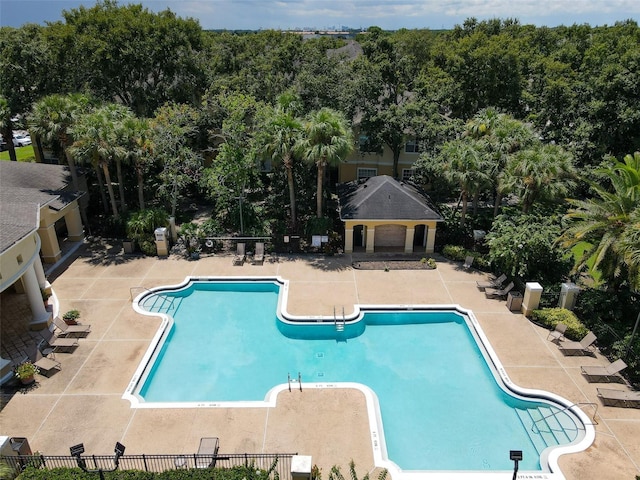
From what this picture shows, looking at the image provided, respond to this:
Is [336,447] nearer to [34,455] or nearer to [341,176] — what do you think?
[34,455]

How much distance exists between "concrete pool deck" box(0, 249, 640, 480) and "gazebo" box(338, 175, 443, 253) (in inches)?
140

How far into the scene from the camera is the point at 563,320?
817 inches

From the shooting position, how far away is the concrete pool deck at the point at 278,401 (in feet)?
49.3

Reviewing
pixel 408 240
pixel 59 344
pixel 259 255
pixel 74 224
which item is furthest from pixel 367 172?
pixel 59 344

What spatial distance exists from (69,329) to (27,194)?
1010 centimetres

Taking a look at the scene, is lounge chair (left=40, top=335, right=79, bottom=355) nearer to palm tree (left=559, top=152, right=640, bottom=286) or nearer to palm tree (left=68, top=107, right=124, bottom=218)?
palm tree (left=68, top=107, right=124, bottom=218)

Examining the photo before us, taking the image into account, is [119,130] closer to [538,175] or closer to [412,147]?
[412,147]

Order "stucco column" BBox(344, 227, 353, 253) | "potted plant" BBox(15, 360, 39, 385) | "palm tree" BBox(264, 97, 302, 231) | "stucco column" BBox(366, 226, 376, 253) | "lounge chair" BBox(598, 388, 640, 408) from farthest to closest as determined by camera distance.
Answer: "stucco column" BBox(344, 227, 353, 253), "stucco column" BBox(366, 226, 376, 253), "palm tree" BBox(264, 97, 302, 231), "potted plant" BBox(15, 360, 39, 385), "lounge chair" BBox(598, 388, 640, 408)

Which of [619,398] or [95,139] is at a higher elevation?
[95,139]

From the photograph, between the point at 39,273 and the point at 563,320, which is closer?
the point at 563,320

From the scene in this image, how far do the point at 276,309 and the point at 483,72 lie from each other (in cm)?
2509

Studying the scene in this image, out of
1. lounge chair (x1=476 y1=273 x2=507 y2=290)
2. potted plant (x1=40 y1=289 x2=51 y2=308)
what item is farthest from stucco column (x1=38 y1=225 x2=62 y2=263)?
lounge chair (x1=476 y1=273 x2=507 y2=290)

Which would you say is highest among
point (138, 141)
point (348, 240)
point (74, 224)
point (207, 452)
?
point (138, 141)

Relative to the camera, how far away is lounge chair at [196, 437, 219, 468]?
13766mm
